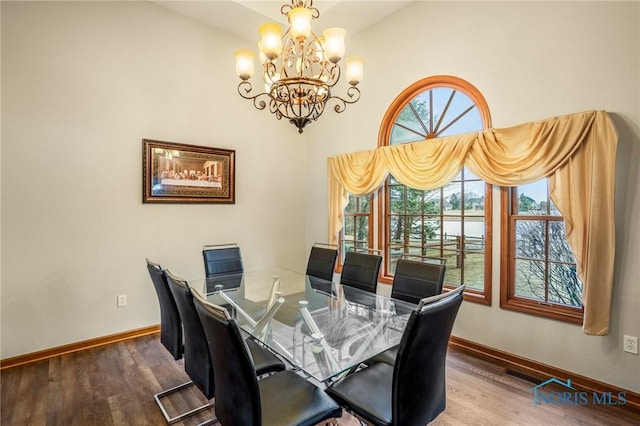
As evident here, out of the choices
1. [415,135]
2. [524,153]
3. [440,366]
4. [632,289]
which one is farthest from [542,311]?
[415,135]

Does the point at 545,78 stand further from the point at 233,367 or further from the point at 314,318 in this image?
the point at 233,367

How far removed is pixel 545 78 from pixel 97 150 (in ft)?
13.5

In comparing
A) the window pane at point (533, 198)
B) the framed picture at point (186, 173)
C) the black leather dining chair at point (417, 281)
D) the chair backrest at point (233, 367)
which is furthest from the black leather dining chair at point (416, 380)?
the framed picture at point (186, 173)

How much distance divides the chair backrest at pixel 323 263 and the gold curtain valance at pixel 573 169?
1.26 metres

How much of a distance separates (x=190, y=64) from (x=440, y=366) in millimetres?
3946

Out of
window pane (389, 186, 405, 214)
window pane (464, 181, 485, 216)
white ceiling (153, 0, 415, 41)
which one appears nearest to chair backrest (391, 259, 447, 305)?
window pane (464, 181, 485, 216)

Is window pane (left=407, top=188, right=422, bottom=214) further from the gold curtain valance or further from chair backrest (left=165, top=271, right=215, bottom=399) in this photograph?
chair backrest (left=165, top=271, right=215, bottom=399)

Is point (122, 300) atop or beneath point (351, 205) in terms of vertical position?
beneath

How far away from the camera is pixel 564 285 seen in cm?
259

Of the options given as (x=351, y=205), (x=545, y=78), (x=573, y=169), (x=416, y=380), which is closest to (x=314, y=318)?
(x=416, y=380)

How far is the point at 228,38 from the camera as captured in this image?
408 centimetres

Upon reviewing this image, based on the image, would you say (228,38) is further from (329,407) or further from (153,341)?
(329,407)

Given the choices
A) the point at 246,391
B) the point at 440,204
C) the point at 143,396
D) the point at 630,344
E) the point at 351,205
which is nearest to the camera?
the point at 246,391

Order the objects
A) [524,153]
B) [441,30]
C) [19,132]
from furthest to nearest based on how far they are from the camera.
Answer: [441,30] → [19,132] → [524,153]
